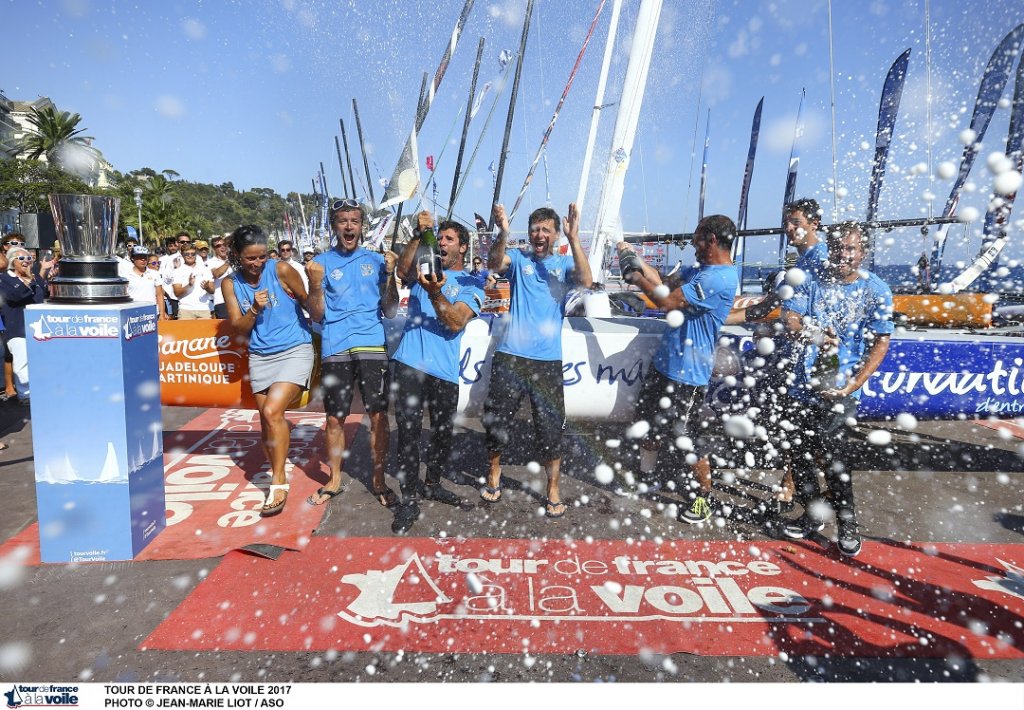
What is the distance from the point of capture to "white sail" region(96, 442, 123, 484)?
2992mm

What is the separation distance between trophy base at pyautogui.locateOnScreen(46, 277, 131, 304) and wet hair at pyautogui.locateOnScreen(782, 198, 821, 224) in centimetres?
412

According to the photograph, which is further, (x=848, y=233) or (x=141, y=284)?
(x=141, y=284)

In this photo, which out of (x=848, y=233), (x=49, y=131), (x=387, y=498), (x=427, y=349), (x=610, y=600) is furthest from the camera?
(x=49, y=131)

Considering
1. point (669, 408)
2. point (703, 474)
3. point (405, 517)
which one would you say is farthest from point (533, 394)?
point (703, 474)

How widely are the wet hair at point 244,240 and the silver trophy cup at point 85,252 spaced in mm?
634

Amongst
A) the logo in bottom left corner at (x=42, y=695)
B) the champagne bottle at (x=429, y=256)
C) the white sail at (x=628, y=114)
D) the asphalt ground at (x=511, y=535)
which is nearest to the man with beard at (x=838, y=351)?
the asphalt ground at (x=511, y=535)

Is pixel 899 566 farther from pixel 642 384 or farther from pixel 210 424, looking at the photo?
pixel 210 424

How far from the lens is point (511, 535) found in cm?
342

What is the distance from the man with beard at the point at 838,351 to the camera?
324 centimetres

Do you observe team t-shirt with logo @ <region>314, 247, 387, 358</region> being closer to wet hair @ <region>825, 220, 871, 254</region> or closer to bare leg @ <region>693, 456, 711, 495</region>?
bare leg @ <region>693, 456, 711, 495</region>

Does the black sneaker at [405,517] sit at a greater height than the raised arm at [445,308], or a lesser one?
lesser

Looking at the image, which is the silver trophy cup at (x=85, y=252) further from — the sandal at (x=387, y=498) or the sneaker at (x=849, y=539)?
the sneaker at (x=849, y=539)

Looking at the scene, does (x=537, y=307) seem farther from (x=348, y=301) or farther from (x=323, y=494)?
(x=323, y=494)

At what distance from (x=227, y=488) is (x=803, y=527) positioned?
3983 mm
